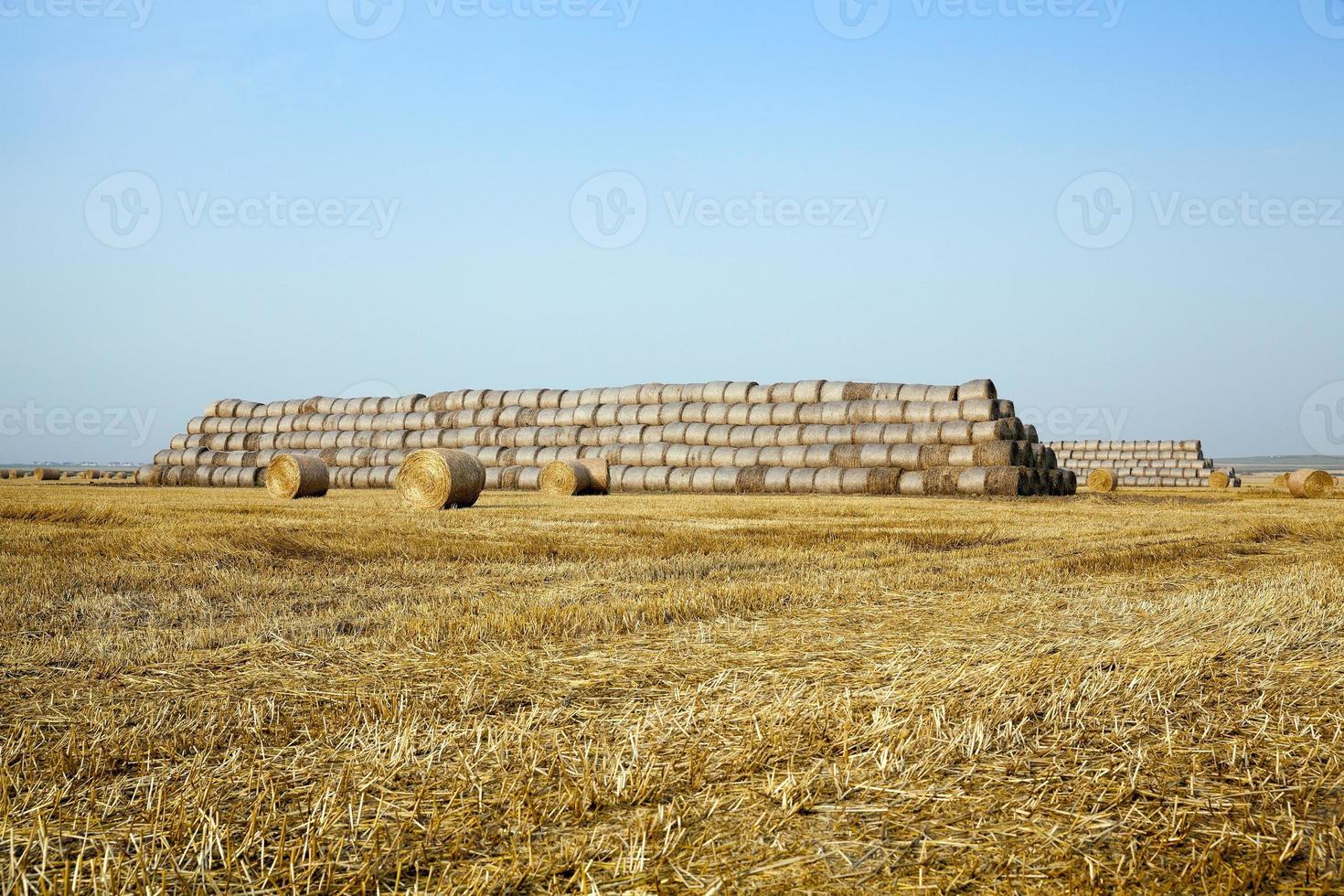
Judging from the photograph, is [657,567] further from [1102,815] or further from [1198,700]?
[1102,815]

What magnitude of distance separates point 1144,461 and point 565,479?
3365cm

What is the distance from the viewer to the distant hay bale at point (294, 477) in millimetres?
20984

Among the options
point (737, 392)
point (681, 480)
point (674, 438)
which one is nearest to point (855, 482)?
point (681, 480)

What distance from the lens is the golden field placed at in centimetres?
228

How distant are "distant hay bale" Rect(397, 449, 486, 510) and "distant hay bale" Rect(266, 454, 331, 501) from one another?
12.2ft

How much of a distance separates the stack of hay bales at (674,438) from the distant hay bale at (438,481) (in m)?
7.07

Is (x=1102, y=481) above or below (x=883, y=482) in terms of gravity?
below

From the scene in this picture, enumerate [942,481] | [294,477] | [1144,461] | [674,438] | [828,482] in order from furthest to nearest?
1. [1144,461]
2. [674,438]
3. [828,482]
4. [942,481]
5. [294,477]

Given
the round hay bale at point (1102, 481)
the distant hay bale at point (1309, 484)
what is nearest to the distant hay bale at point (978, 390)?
the distant hay bale at point (1309, 484)

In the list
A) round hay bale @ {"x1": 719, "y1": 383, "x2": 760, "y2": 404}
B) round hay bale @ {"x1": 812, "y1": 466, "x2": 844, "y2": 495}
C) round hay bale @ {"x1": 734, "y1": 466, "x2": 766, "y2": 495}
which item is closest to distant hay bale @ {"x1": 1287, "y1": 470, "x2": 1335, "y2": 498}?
round hay bale @ {"x1": 812, "y1": 466, "x2": 844, "y2": 495}

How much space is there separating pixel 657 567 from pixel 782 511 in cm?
815

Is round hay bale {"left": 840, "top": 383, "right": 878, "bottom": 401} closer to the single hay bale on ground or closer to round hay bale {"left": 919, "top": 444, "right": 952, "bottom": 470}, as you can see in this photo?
round hay bale {"left": 919, "top": 444, "right": 952, "bottom": 470}

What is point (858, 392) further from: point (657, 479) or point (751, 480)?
point (657, 479)

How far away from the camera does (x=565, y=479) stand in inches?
989
